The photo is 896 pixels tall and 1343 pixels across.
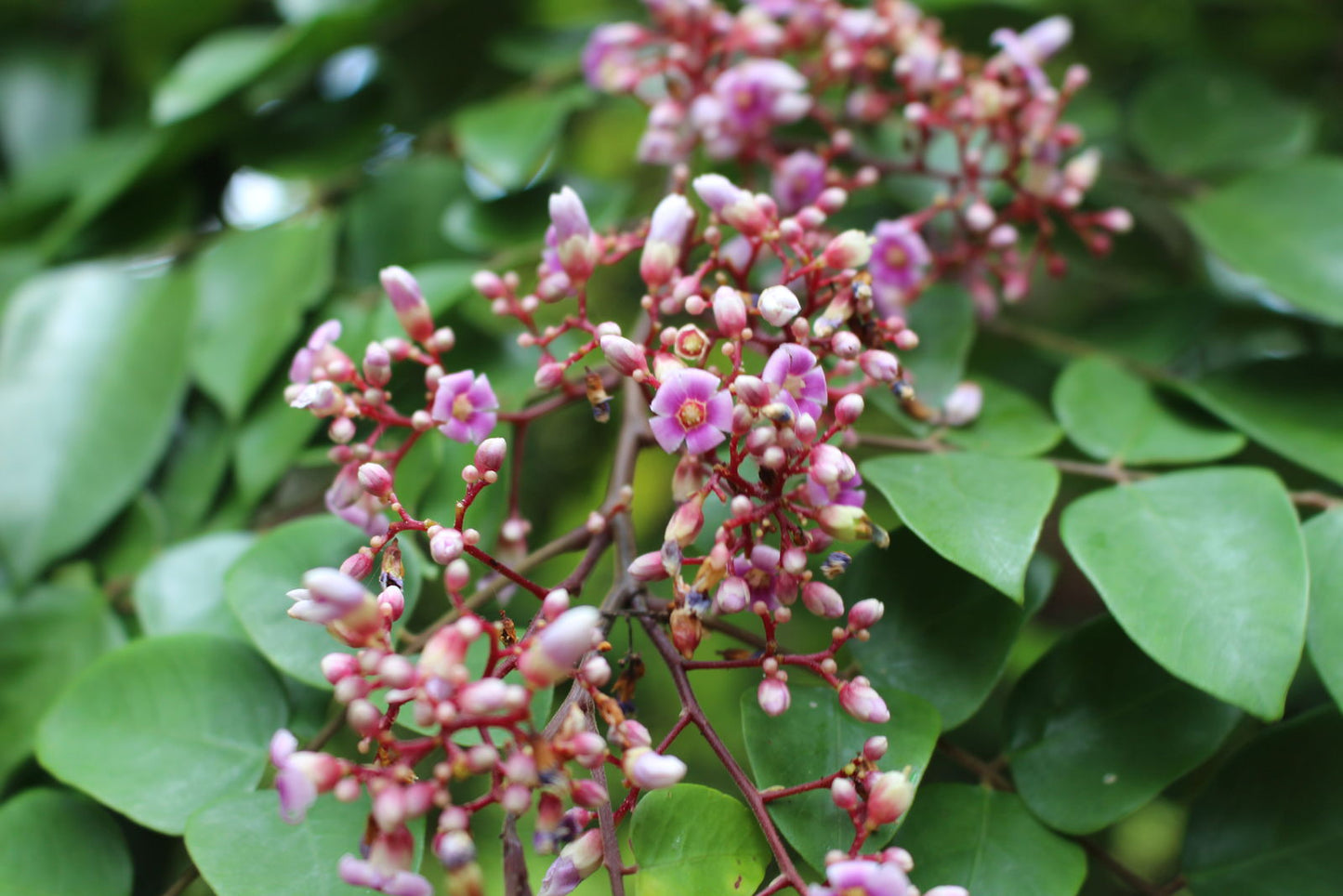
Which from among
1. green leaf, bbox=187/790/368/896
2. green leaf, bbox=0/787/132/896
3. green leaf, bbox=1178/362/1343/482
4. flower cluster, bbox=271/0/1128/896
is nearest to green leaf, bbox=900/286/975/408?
flower cluster, bbox=271/0/1128/896

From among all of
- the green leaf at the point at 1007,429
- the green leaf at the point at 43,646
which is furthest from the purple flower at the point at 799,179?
the green leaf at the point at 43,646

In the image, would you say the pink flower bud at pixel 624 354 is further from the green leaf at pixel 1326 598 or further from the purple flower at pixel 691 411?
the green leaf at pixel 1326 598

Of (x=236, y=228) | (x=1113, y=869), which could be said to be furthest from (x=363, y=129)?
(x=1113, y=869)

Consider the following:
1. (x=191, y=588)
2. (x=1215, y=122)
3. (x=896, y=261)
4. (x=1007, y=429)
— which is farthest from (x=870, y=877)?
(x=1215, y=122)

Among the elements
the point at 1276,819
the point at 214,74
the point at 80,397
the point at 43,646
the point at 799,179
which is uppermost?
the point at 214,74

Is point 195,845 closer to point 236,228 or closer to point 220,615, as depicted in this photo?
point 220,615

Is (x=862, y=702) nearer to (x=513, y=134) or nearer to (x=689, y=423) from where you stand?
(x=689, y=423)
